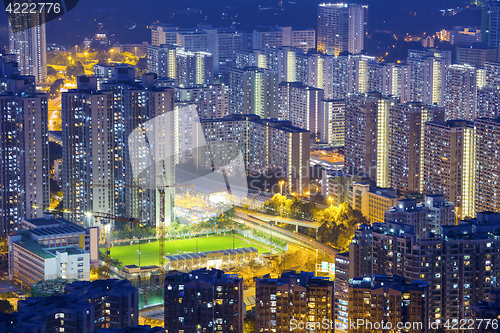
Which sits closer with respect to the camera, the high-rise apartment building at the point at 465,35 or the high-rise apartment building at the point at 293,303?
the high-rise apartment building at the point at 293,303

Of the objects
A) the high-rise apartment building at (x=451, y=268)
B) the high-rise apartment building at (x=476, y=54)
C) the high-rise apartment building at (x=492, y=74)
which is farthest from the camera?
the high-rise apartment building at (x=476, y=54)

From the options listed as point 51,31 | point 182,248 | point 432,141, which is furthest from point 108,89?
point 51,31

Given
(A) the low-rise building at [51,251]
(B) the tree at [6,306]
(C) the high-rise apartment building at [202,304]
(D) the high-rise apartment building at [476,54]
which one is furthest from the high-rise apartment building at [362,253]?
(D) the high-rise apartment building at [476,54]

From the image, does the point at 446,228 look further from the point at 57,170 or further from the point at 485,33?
the point at 485,33

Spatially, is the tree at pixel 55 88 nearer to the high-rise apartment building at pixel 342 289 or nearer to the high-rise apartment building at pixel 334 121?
the high-rise apartment building at pixel 334 121

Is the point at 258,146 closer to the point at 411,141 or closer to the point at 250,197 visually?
the point at 250,197

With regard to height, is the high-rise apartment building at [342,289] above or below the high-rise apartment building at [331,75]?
below
